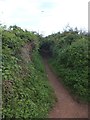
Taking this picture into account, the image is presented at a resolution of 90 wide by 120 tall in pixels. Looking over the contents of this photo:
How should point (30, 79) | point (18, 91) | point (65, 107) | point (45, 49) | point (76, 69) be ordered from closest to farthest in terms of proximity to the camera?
point (18, 91) → point (30, 79) → point (65, 107) → point (76, 69) → point (45, 49)

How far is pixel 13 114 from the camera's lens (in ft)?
23.3

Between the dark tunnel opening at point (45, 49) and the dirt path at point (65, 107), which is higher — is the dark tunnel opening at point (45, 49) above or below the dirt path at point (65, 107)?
above

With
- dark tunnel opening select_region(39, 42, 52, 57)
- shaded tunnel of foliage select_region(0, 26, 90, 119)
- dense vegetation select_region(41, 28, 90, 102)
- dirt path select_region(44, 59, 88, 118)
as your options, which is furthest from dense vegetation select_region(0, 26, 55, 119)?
dark tunnel opening select_region(39, 42, 52, 57)

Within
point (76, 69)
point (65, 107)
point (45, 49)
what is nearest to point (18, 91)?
point (65, 107)

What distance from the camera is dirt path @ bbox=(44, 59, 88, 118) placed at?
9742 mm

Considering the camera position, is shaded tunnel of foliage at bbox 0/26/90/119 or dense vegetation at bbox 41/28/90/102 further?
dense vegetation at bbox 41/28/90/102

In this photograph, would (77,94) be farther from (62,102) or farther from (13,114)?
(13,114)

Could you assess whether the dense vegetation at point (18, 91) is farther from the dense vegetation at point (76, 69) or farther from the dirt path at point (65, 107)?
the dense vegetation at point (76, 69)

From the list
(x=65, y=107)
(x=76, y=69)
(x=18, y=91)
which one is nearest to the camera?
(x=18, y=91)

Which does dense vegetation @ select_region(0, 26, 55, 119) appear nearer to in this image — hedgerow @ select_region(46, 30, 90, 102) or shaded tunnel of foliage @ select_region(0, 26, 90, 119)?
shaded tunnel of foliage @ select_region(0, 26, 90, 119)

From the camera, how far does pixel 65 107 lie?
10.5 metres

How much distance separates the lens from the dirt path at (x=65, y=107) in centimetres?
974

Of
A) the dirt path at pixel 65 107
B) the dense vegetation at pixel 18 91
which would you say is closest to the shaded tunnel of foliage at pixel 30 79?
the dense vegetation at pixel 18 91

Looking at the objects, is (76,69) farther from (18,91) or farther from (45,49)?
(45,49)
